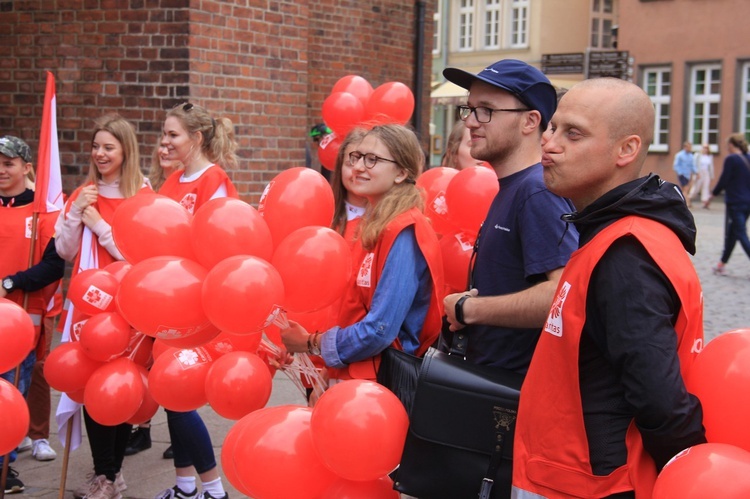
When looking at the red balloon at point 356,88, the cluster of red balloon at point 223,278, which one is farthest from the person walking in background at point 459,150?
the cluster of red balloon at point 223,278

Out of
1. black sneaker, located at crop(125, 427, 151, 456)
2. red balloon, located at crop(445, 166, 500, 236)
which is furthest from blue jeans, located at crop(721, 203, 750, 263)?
red balloon, located at crop(445, 166, 500, 236)

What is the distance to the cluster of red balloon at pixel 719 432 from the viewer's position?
6.18 feet

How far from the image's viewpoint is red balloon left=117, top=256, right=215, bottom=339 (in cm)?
295

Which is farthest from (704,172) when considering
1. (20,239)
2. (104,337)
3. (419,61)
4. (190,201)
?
(104,337)

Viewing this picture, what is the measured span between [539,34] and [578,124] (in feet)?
129

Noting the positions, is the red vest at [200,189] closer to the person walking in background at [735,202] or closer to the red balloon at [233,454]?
the red balloon at [233,454]

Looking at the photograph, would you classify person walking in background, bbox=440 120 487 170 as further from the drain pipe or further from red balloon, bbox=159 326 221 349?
the drain pipe

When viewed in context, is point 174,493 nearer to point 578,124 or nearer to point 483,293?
point 483,293

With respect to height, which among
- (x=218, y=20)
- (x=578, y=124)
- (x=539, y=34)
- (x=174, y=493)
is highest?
(x=539, y=34)

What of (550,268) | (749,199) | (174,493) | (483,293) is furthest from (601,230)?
(749,199)

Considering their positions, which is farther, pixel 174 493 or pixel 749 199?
pixel 749 199

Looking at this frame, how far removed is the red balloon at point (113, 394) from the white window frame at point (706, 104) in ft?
98.3

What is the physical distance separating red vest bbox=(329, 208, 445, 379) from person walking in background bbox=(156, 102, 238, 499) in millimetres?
1381

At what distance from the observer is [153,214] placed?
3.21m
